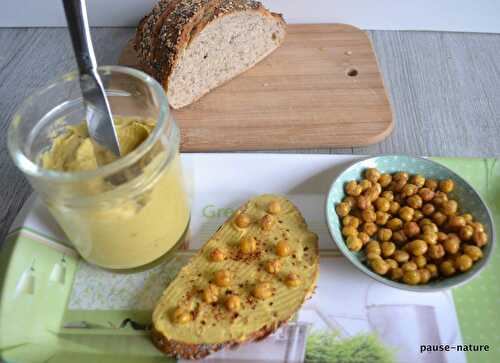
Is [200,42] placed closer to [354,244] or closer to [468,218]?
[354,244]

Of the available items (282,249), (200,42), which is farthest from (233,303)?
(200,42)

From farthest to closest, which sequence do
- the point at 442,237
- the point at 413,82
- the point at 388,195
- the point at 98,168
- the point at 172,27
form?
the point at 413,82 < the point at 172,27 < the point at 388,195 < the point at 442,237 < the point at 98,168

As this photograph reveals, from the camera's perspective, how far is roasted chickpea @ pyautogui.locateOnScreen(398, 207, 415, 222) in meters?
1.17

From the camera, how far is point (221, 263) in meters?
1.09

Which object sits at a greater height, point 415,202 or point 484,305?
point 415,202

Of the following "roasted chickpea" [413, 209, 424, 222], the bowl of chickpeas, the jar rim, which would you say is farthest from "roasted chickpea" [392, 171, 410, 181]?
the jar rim

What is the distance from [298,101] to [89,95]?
2.76 ft

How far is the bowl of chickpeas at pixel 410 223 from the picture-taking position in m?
1.06

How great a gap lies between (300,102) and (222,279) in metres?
0.83

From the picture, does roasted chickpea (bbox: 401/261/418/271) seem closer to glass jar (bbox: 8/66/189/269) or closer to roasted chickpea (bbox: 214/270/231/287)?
roasted chickpea (bbox: 214/270/231/287)

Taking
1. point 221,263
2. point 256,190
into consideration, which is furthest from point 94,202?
point 256,190

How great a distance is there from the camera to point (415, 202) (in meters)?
1.20

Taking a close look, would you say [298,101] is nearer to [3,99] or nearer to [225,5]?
[225,5]

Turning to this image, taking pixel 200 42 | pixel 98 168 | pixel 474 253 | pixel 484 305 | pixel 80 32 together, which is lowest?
pixel 484 305
